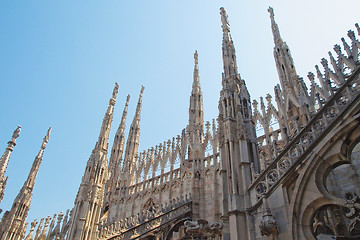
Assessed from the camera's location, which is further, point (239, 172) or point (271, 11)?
point (271, 11)

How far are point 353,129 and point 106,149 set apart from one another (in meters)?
15.4

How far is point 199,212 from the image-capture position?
16438 millimetres

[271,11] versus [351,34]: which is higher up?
[271,11]

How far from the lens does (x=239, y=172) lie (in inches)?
330

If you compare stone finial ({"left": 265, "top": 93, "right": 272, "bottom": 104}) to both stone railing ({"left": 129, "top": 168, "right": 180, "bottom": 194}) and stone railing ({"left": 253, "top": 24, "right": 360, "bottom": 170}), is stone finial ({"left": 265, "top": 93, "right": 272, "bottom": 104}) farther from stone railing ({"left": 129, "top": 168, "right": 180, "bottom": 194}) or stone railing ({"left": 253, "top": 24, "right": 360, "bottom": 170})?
stone railing ({"left": 129, "top": 168, "right": 180, "bottom": 194})

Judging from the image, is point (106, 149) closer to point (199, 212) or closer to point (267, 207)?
point (199, 212)

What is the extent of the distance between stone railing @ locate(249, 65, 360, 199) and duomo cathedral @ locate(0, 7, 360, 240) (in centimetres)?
2

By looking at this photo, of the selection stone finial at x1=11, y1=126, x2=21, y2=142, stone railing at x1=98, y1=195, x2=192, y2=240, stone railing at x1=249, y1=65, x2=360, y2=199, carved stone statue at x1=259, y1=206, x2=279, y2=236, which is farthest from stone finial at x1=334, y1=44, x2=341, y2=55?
stone finial at x1=11, y1=126, x2=21, y2=142

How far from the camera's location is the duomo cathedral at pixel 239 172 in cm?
661

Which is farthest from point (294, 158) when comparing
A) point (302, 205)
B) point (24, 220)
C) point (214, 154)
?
point (24, 220)

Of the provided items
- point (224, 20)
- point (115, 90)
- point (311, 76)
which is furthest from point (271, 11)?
point (115, 90)

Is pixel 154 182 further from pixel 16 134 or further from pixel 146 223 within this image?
pixel 16 134

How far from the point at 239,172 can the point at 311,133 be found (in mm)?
2297

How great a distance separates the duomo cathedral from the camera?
21.7 ft
